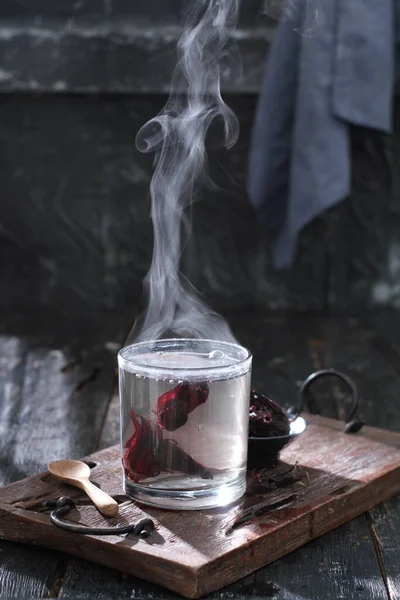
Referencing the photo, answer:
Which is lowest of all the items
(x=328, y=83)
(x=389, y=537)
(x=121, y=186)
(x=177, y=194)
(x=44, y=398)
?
(x=44, y=398)

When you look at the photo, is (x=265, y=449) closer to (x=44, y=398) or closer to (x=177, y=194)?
(x=177, y=194)

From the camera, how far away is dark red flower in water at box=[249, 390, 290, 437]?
38.6 inches

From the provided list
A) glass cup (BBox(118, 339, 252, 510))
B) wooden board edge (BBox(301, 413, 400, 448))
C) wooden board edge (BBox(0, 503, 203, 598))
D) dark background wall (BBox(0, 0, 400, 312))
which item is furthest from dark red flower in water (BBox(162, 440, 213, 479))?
dark background wall (BBox(0, 0, 400, 312))

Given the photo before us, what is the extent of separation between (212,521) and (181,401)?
0.12 meters

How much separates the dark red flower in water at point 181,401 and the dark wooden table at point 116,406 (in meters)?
0.16

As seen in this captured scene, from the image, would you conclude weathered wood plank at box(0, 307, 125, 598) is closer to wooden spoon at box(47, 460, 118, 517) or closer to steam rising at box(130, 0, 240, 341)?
wooden spoon at box(47, 460, 118, 517)

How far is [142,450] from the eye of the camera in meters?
0.87

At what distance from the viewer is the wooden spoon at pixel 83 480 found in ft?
2.77

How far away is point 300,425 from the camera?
1.03 meters

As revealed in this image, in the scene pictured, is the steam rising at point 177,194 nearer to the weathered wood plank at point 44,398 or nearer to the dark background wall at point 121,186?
the weathered wood plank at point 44,398

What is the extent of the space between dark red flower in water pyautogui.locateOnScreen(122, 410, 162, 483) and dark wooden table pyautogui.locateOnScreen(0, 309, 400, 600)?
0.11m

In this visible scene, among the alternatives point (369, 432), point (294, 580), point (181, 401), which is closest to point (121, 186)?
point (369, 432)

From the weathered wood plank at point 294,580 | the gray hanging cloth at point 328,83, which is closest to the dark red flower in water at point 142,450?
the weathered wood plank at point 294,580

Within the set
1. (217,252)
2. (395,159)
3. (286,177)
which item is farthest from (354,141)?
(217,252)
